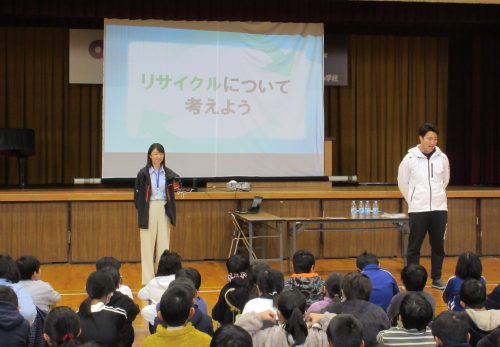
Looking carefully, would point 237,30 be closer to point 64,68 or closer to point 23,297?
point 64,68

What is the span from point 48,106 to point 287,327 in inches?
345

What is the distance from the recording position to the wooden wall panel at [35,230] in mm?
7406

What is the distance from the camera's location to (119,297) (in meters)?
3.26

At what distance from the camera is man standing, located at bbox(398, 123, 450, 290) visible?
5.96 m

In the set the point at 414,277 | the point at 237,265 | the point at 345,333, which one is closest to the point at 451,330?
the point at 345,333

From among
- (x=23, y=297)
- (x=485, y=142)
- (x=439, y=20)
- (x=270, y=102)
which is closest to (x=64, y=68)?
(x=270, y=102)

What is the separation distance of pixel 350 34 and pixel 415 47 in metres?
1.29

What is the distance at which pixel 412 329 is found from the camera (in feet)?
9.06

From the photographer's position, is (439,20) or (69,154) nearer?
(439,20)

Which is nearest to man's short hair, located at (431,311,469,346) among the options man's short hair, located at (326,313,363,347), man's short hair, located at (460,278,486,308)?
man's short hair, located at (326,313,363,347)

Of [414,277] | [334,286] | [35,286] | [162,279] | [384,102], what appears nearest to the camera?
[334,286]

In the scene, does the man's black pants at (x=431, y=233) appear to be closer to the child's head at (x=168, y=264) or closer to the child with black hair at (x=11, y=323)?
the child's head at (x=168, y=264)

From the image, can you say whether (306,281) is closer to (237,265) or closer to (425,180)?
(237,265)

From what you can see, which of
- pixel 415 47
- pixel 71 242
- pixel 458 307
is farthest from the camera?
pixel 415 47
